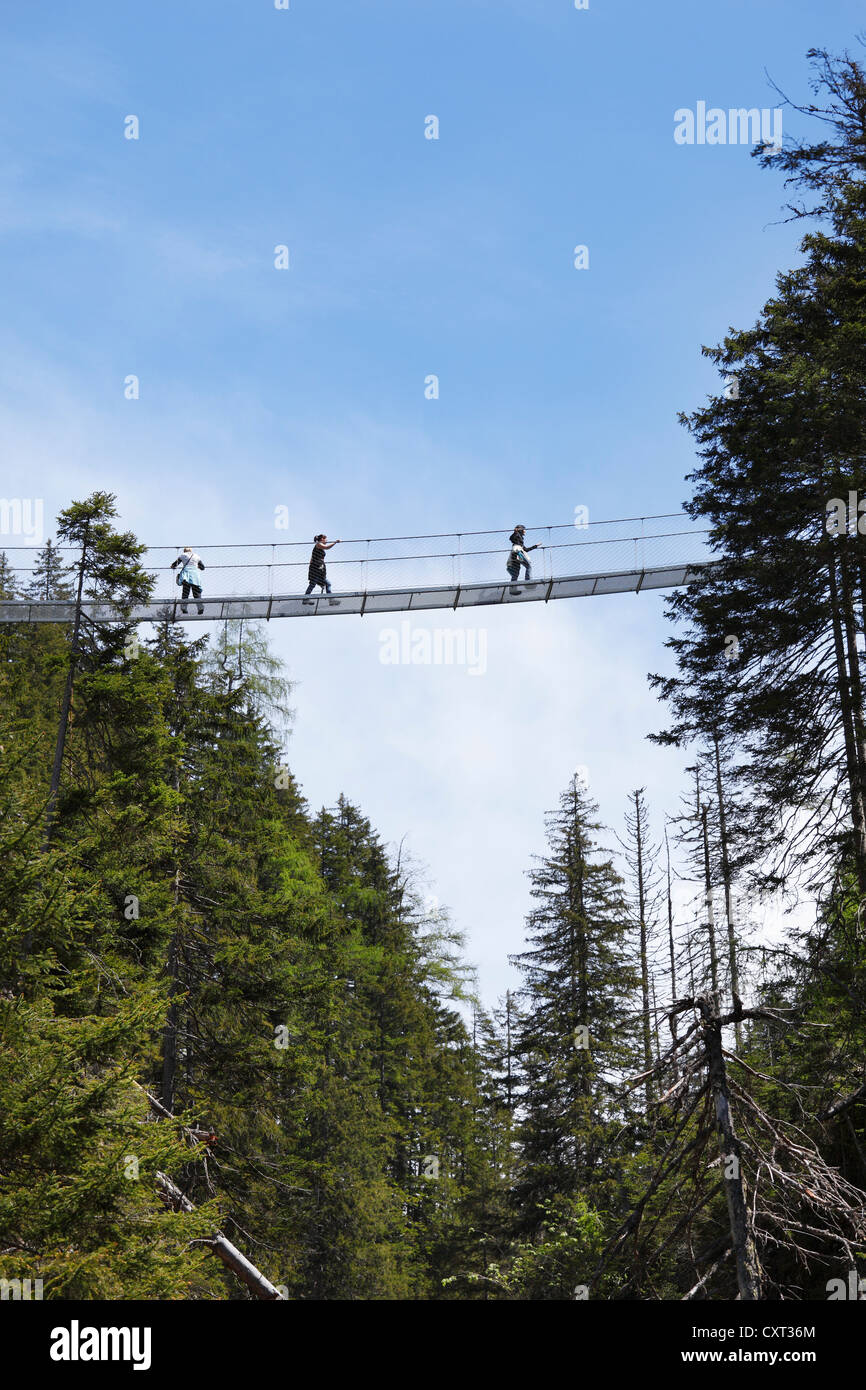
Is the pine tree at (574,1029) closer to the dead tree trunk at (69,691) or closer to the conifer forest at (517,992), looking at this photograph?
the conifer forest at (517,992)

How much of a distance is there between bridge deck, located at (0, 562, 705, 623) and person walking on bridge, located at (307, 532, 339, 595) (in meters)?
0.20

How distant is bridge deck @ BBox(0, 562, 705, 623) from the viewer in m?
19.4

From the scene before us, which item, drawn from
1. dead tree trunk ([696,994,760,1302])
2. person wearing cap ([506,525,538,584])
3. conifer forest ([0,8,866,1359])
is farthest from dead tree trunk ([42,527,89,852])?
dead tree trunk ([696,994,760,1302])

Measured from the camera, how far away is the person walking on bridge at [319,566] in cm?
1955

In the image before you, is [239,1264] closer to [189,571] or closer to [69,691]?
[69,691]

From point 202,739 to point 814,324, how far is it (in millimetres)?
11413

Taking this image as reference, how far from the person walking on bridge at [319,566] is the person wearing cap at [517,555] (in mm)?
2838

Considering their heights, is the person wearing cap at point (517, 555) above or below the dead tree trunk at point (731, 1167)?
above

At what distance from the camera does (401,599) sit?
19531 mm

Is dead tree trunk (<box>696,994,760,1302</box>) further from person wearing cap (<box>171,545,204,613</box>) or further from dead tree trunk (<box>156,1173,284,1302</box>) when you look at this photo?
person wearing cap (<box>171,545,204,613</box>)

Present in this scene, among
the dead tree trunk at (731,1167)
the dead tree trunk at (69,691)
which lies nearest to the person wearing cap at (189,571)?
the dead tree trunk at (69,691)

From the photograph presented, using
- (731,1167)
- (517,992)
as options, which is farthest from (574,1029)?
(731,1167)

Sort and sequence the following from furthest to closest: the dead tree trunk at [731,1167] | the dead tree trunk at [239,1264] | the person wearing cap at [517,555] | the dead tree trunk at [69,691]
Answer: the person wearing cap at [517,555], the dead tree trunk at [69,691], the dead tree trunk at [239,1264], the dead tree trunk at [731,1167]
